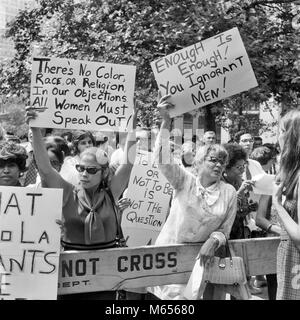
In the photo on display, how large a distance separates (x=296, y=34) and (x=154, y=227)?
327 inches

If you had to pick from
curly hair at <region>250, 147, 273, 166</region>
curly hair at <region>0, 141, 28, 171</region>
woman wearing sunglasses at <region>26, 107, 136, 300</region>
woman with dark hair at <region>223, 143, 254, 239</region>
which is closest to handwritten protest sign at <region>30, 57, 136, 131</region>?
curly hair at <region>0, 141, 28, 171</region>

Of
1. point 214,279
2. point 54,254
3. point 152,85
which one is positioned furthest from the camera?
point 152,85

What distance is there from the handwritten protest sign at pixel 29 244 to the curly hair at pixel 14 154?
1.80 ft

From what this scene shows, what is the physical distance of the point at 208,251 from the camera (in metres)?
3.38

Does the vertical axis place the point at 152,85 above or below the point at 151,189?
above

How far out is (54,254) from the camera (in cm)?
313

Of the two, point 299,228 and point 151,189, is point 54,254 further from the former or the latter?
point 151,189

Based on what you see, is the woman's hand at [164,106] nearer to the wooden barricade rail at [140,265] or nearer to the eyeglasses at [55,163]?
the wooden barricade rail at [140,265]

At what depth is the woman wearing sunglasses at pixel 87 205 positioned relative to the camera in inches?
130

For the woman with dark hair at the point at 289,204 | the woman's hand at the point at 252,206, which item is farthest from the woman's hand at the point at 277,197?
the woman's hand at the point at 252,206

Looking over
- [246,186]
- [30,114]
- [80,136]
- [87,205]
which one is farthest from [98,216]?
[80,136]

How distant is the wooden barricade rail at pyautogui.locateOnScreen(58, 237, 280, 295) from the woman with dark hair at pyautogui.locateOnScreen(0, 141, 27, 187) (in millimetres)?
752

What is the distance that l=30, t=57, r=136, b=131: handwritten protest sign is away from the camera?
4047 millimetres
